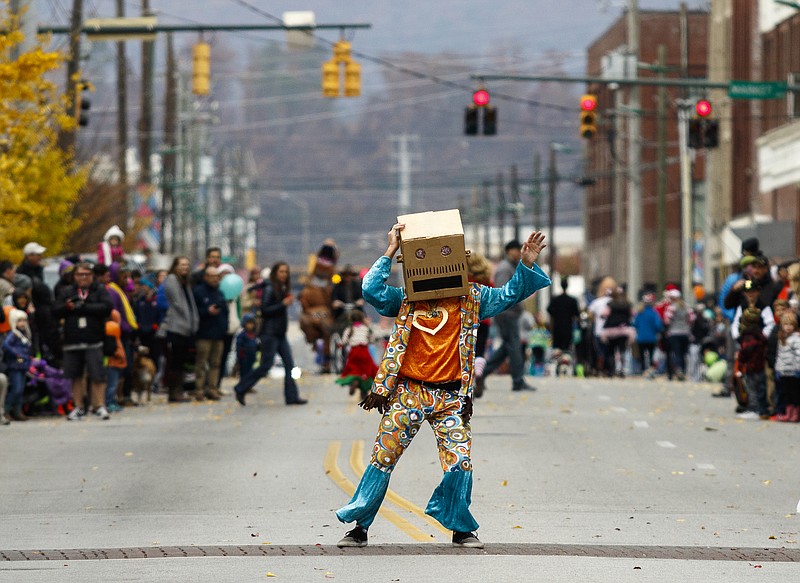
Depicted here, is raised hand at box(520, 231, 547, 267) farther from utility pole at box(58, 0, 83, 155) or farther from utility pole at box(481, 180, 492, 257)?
utility pole at box(481, 180, 492, 257)

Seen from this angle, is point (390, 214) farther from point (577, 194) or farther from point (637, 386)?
point (637, 386)

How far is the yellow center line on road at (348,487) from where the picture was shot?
11.5m

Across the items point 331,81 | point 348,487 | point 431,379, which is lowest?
point 348,487

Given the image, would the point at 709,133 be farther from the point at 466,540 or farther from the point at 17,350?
the point at 466,540

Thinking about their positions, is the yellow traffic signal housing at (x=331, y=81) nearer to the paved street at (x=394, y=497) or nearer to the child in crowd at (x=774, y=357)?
the paved street at (x=394, y=497)

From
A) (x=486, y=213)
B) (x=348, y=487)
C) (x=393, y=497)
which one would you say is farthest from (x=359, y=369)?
(x=486, y=213)

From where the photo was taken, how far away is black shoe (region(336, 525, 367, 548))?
10.9 metres

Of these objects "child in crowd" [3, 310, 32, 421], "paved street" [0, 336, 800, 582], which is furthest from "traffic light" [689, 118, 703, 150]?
"child in crowd" [3, 310, 32, 421]

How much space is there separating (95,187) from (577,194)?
142486 millimetres

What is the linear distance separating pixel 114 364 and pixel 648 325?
49.3 feet

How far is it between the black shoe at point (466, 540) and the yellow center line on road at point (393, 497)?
618 mm

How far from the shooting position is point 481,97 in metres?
36.4

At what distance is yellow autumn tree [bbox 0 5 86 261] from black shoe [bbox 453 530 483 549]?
58.0ft

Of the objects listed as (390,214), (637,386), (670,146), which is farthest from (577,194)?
(637,386)
